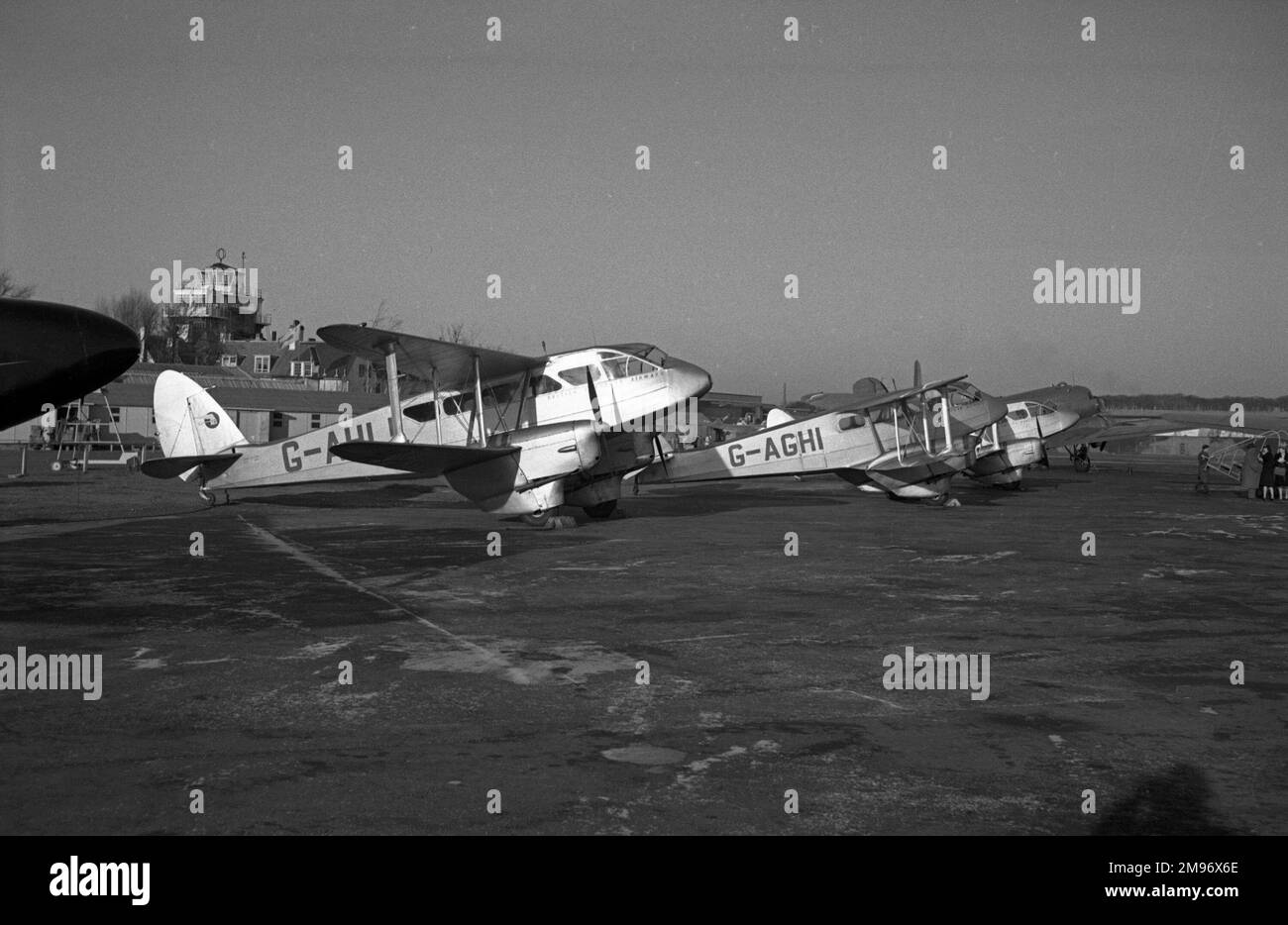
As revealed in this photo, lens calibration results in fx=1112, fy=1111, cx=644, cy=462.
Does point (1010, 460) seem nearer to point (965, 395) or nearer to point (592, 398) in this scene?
point (965, 395)

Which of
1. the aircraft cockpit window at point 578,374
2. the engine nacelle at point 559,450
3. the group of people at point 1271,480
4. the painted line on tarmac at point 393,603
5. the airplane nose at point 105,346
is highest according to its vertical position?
the airplane nose at point 105,346

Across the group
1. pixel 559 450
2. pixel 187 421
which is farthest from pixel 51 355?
pixel 187 421

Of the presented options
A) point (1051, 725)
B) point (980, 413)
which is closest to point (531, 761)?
point (1051, 725)

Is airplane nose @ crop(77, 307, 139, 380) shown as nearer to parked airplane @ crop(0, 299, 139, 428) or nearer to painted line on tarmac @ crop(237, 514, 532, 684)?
parked airplane @ crop(0, 299, 139, 428)

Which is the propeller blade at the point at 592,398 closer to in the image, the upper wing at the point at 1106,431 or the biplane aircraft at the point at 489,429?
the biplane aircraft at the point at 489,429

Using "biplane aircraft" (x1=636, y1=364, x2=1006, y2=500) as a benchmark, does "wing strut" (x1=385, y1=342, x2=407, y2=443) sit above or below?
above

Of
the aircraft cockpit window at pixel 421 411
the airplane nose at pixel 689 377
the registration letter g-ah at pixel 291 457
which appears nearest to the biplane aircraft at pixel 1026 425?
the airplane nose at pixel 689 377

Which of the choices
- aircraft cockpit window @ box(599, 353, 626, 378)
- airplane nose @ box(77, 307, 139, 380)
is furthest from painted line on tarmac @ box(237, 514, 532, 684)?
aircraft cockpit window @ box(599, 353, 626, 378)
